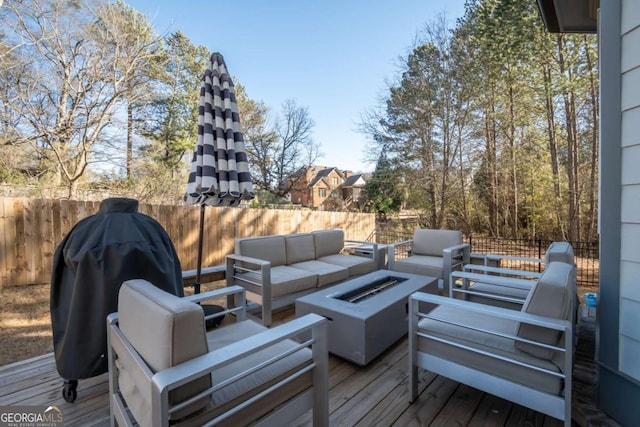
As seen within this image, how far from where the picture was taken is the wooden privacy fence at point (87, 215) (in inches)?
156

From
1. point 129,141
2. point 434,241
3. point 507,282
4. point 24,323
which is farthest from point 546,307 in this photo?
point 129,141

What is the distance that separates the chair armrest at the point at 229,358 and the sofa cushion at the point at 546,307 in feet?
3.55

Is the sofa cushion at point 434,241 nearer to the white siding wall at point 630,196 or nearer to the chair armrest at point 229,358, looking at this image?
the white siding wall at point 630,196

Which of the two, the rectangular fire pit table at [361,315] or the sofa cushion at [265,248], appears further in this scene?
the sofa cushion at [265,248]

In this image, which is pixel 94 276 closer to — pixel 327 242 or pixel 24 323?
pixel 24 323

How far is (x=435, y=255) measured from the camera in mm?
4613

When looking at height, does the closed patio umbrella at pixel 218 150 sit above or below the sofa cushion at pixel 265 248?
above

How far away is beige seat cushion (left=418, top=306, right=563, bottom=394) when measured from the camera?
1467mm

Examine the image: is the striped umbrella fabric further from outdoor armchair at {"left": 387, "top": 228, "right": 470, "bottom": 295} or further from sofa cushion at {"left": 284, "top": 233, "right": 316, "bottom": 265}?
outdoor armchair at {"left": 387, "top": 228, "right": 470, "bottom": 295}

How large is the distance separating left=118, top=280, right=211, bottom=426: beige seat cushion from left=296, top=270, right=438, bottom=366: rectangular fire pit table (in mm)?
1354

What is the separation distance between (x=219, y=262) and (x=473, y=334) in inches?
203

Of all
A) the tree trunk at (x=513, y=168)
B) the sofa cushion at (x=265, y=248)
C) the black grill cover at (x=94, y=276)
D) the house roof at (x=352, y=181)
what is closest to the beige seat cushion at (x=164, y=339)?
the black grill cover at (x=94, y=276)

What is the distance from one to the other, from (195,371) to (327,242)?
12.3 feet

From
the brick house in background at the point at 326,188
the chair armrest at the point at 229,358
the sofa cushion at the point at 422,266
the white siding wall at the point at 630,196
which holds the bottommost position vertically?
the sofa cushion at the point at 422,266
